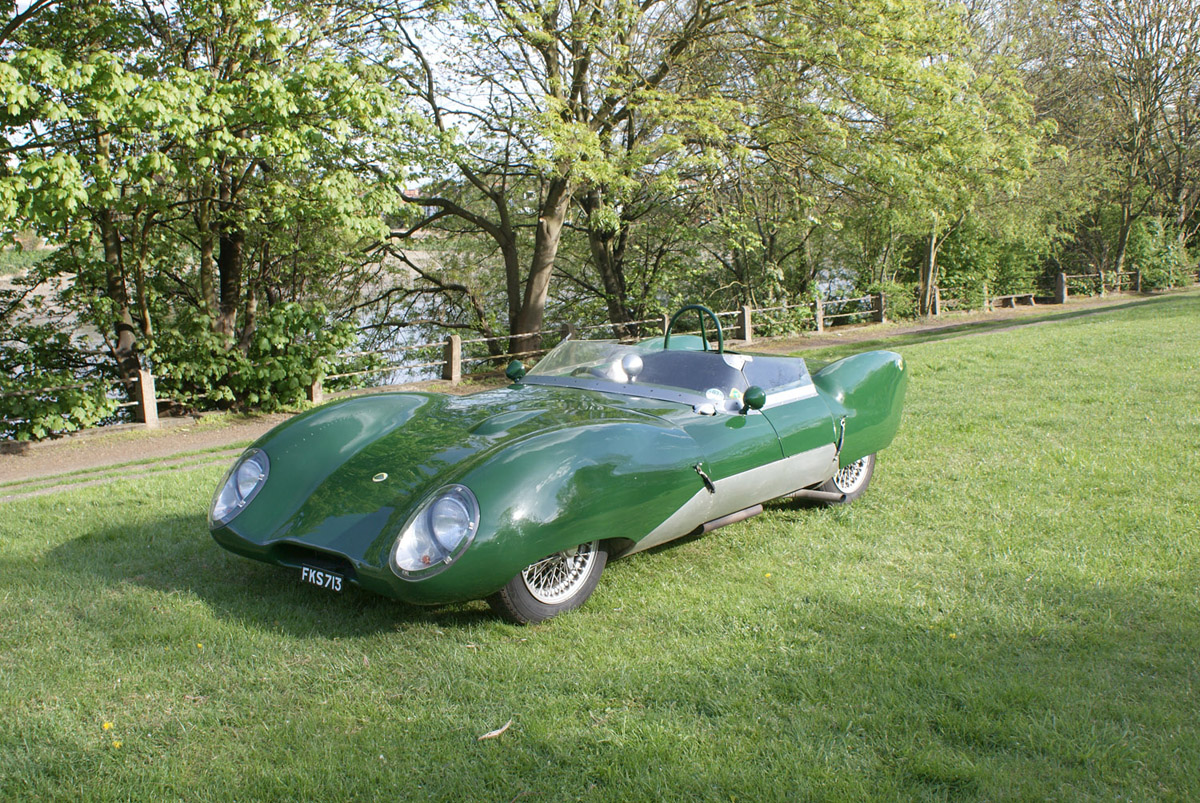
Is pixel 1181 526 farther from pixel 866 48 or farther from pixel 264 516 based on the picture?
pixel 866 48

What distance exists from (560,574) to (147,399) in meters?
8.97

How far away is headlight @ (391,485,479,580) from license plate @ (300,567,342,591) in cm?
36

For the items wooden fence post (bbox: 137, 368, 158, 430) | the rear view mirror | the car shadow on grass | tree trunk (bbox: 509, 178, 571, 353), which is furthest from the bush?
the car shadow on grass

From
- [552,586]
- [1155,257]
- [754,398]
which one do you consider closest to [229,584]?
[552,586]

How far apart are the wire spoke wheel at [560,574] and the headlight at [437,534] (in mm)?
407

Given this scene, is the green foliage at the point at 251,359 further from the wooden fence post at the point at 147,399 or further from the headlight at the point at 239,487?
the headlight at the point at 239,487

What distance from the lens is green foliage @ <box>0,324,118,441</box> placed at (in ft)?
33.2

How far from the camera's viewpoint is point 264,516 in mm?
4219

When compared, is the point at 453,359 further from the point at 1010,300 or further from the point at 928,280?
the point at 1010,300

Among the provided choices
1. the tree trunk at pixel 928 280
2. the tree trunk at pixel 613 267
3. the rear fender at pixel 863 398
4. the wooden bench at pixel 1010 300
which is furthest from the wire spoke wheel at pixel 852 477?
the wooden bench at pixel 1010 300

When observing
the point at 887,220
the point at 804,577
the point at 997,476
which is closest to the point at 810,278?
the point at 887,220

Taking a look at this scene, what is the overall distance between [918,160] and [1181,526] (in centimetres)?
1206

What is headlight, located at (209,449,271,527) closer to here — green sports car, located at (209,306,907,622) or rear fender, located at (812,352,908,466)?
green sports car, located at (209,306,907,622)

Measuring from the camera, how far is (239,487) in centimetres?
448
